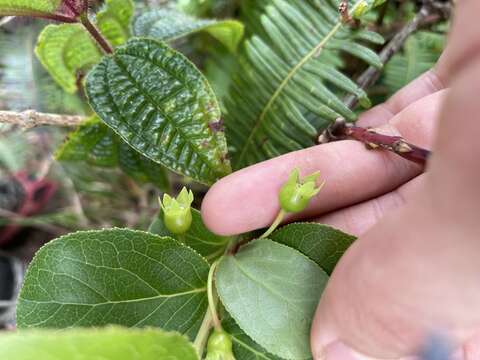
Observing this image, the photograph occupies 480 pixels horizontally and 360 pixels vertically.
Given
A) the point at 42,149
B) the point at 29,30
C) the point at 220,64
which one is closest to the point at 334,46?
the point at 220,64

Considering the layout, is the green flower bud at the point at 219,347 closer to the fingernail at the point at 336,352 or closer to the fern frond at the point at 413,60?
the fingernail at the point at 336,352

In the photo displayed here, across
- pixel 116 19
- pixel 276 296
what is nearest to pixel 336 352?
pixel 276 296

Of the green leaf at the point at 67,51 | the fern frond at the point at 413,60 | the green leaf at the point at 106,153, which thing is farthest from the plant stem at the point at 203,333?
the fern frond at the point at 413,60

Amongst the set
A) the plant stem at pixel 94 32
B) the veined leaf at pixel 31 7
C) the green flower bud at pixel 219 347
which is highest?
the veined leaf at pixel 31 7

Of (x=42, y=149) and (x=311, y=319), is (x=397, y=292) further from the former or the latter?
(x=42, y=149)

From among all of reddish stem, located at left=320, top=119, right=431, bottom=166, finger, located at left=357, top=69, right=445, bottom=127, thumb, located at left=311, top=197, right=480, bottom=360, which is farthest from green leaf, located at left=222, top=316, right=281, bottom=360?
finger, located at left=357, top=69, right=445, bottom=127

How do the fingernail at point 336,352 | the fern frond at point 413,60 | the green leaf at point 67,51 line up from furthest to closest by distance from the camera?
the fern frond at point 413,60 → the green leaf at point 67,51 → the fingernail at point 336,352
